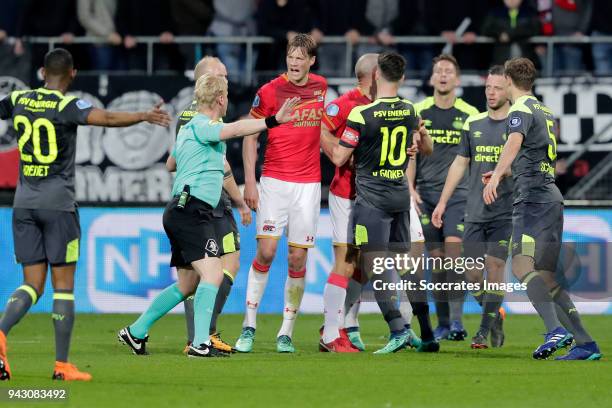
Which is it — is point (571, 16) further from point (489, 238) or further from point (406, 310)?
point (406, 310)

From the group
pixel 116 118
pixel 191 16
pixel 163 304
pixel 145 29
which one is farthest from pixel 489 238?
pixel 145 29

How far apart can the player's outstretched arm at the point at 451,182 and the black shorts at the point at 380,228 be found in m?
1.31

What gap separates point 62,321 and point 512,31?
1009 cm

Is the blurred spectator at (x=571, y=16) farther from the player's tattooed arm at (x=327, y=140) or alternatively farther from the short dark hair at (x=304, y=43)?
the short dark hair at (x=304, y=43)

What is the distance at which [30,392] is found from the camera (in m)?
8.69

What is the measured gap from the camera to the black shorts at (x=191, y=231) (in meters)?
10.6

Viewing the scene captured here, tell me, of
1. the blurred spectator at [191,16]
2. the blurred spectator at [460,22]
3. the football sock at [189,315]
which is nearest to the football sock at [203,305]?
the football sock at [189,315]

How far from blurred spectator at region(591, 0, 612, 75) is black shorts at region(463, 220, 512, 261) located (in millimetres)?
5960

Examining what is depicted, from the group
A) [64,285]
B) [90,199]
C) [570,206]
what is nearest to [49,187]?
[64,285]

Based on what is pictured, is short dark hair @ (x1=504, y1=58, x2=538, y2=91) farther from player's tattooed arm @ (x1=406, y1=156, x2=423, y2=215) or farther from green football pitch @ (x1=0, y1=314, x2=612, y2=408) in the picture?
green football pitch @ (x1=0, y1=314, x2=612, y2=408)

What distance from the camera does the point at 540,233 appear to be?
10820 mm

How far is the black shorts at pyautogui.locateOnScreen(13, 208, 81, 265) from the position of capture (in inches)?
372

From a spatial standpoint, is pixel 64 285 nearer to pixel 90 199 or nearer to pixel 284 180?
pixel 284 180

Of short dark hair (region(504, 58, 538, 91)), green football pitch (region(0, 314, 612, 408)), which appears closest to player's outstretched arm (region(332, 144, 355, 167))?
short dark hair (region(504, 58, 538, 91))
